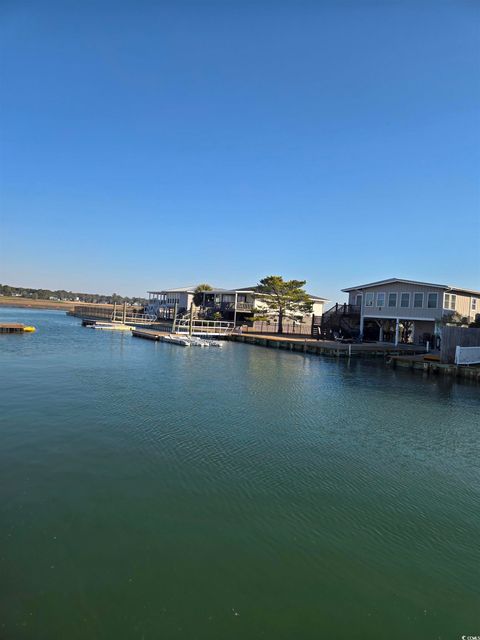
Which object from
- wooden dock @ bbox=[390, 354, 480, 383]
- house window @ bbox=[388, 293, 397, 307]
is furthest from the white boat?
wooden dock @ bbox=[390, 354, 480, 383]

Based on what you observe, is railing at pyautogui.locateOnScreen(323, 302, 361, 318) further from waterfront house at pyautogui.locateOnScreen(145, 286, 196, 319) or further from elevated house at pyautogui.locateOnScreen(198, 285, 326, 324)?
waterfront house at pyautogui.locateOnScreen(145, 286, 196, 319)

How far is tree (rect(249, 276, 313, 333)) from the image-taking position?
4775cm

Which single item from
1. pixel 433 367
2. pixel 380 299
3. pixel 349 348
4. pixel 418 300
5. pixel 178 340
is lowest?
pixel 433 367

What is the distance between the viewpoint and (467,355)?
85.6ft

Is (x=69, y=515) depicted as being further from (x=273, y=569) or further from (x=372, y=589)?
(x=372, y=589)

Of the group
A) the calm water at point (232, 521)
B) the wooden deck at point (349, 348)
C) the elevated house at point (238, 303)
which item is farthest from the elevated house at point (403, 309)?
the calm water at point (232, 521)

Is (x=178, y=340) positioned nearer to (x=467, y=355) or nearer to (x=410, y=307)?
(x=410, y=307)

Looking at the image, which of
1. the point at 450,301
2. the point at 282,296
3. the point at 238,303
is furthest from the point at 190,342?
the point at 450,301

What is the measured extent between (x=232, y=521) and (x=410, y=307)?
31.2 meters

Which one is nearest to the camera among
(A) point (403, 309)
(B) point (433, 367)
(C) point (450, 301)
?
(B) point (433, 367)

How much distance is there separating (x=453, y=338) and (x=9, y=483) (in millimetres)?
25599

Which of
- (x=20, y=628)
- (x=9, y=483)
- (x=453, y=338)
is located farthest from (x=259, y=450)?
(x=453, y=338)

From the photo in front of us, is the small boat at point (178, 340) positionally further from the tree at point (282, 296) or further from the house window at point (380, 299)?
the house window at point (380, 299)

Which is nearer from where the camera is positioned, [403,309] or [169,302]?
[403,309]
